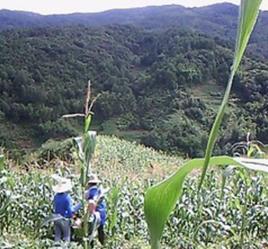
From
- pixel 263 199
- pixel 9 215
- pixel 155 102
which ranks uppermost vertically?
pixel 263 199

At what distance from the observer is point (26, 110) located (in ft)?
A: 88.9

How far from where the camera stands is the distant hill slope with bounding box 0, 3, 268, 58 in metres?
60.8

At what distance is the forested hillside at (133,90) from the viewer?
25188 mm

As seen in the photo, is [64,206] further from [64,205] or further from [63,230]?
[63,230]

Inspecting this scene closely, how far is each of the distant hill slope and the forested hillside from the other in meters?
12.4

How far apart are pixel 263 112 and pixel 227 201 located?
21189 millimetres

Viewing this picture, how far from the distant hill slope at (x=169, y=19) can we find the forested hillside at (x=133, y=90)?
12.4 metres

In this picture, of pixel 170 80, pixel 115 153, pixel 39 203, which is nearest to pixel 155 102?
pixel 170 80

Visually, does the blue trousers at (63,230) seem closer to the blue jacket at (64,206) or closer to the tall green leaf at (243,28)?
the blue jacket at (64,206)

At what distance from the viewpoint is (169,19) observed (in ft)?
262

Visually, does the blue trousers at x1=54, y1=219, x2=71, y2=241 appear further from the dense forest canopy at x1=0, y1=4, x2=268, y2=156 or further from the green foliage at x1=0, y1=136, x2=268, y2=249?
the dense forest canopy at x1=0, y1=4, x2=268, y2=156

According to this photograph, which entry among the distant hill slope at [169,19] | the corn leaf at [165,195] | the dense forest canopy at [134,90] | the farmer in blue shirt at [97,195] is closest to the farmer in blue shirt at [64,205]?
the farmer in blue shirt at [97,195]

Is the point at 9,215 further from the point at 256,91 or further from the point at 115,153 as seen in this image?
the point at 256,91

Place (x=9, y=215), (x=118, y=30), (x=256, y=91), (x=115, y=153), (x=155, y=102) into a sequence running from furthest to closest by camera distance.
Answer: (x=118, y=30) < (x=155, y=102) < (x=256, y=91) < (x=115, y=153) < (x=9, y=215)
